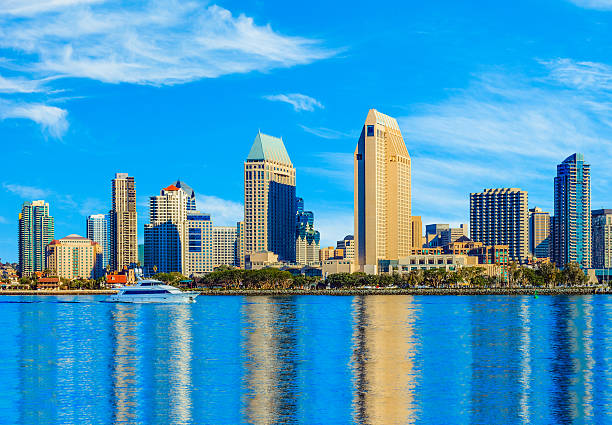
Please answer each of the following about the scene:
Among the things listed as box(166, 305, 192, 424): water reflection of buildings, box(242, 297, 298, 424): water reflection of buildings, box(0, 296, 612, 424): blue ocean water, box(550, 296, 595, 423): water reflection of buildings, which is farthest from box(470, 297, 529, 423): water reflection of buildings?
box(166, 305, 192, 424): water reflection of buildings

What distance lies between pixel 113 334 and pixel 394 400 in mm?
68955

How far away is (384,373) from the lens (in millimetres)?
78562

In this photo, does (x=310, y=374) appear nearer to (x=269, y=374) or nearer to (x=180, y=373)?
(x=269, y=374)

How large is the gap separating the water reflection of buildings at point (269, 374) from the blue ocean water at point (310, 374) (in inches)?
4.8

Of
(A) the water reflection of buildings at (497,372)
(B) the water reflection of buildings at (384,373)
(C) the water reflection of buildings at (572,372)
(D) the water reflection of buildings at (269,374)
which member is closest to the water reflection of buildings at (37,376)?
(D) the water reflection of buildings at (269,374)

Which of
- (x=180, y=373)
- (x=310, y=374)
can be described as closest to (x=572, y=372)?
(x=310, y=374)

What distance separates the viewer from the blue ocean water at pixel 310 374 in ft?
201

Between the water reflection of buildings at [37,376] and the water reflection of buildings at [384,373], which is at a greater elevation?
the water reflection of buildings at [384,373]

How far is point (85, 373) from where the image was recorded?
266ft

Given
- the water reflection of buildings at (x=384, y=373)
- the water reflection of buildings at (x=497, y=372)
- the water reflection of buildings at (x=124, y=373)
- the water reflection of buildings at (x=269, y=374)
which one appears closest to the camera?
the water reflection of buildings at (x=384, y=373)

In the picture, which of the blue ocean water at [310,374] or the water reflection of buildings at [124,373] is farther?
the water reflection of buildings at [124,373]

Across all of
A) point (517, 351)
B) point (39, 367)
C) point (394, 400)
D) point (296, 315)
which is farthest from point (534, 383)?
point (296, 315)

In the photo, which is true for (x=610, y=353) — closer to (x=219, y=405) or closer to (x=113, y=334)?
(x=219, y=405)

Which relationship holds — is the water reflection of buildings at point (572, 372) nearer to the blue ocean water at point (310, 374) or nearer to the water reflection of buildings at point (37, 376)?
the blue ocean water at point (310, 374)
